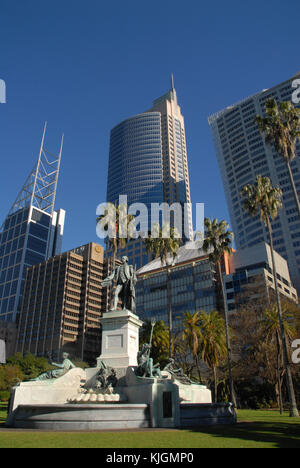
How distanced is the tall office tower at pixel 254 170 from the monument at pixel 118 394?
423 feet

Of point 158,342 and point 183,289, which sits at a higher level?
point 183,289

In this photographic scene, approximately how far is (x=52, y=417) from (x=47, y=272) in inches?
5799

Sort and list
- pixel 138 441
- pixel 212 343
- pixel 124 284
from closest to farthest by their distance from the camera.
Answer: pixel 138 441 → pixel 124 284 → pixel 212 343

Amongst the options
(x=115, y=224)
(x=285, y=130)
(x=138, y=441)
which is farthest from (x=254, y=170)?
(x=138, y=441)

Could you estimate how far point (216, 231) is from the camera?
4134 centimetres

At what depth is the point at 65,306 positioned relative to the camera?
14400 cm

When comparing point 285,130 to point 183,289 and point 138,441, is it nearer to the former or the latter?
point 138,441

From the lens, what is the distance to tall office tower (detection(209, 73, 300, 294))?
486 feet

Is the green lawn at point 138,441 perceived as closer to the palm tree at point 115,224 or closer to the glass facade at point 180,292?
the palm tree at point 115,224

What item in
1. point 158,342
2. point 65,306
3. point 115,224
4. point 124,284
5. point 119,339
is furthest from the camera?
point 65,306

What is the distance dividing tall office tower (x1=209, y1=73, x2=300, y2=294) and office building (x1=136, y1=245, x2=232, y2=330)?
45.1 m

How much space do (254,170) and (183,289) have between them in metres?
90.1

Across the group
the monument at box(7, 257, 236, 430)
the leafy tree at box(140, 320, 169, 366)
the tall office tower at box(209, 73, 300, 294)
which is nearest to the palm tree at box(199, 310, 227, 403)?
the leafy tree at box(140, 320, 169, 366)
